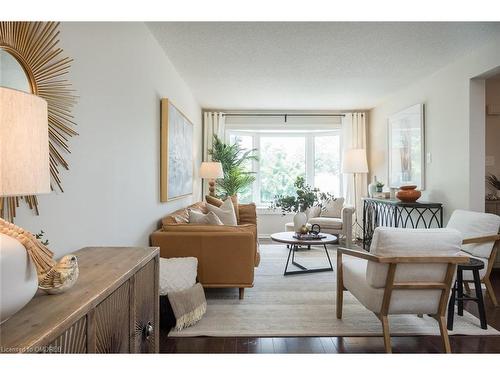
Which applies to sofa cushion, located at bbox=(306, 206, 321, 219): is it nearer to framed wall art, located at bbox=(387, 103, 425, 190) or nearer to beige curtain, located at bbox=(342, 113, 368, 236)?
beige curtain, located at bbox=(342, 113, 368, 236)

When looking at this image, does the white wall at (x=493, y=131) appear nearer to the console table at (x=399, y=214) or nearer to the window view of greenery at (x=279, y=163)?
the console table at (x=399, y=214)

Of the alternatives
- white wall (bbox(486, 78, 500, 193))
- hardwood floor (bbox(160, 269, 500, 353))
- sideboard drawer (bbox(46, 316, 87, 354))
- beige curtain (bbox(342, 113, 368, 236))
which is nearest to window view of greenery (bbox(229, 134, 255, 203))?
beige curtain (bbox(342, 113, 368, 236))

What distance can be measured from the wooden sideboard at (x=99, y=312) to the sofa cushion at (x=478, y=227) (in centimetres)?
273

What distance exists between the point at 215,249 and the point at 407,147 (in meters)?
3.56

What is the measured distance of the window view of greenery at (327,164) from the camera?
695 cm

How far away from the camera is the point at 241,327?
249cm

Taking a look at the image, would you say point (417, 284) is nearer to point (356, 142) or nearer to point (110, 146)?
point (110, 146)

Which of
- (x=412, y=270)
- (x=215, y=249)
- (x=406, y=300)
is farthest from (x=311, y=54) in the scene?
(x=406, y=300)

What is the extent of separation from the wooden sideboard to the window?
5.21 meters

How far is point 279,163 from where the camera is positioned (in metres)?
7.02

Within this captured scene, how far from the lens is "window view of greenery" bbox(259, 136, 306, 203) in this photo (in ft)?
23.0

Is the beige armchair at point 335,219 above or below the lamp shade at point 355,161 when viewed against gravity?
below

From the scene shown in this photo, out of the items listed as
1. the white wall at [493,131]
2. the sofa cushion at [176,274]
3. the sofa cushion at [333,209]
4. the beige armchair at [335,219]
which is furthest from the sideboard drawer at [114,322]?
the sofa cushion at [333,209]

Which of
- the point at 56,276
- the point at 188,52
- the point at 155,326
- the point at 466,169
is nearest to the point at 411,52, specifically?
the point at 466,169
